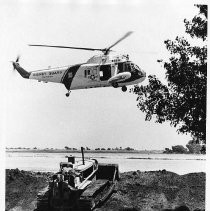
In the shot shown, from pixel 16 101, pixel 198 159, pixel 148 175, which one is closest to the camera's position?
pixel 16 101

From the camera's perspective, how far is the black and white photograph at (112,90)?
12891 millimetres

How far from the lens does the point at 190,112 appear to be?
13203mm

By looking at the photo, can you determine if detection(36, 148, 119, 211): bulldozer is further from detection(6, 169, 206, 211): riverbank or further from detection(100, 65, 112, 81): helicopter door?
detection(100, 65, 112, 81): helicopter door

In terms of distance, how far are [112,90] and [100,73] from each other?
440mm

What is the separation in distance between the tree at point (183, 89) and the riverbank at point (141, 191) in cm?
124

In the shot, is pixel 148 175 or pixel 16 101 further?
pixel 148 175

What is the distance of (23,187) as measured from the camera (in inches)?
546

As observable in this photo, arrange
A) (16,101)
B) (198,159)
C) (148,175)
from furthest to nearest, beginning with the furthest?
(148,175) → (198,159) → (16,101)

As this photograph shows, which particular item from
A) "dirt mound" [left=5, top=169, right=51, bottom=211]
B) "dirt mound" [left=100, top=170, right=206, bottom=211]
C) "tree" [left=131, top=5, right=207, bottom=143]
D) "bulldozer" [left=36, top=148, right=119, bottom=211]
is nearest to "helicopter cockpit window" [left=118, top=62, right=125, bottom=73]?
"tree" [left=131, top=5, right=207, bottom=143]

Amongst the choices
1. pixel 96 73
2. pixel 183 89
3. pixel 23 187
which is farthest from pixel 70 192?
pixel 183 89

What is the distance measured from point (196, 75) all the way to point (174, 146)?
158 centimetres

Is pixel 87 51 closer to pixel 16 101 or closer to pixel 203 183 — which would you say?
pixel 16 101

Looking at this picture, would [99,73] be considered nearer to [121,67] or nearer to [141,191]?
[121,67]

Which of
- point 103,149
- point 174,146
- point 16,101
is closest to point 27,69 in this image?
point 16,101
